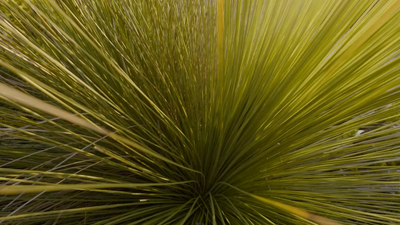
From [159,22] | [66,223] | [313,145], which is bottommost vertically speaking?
[66,223]

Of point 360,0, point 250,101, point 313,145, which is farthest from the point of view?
point 313,145

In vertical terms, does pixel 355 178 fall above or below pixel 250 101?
below

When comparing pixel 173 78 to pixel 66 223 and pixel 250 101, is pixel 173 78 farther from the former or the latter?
pixel 66 223

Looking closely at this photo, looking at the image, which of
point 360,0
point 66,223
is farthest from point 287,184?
point 66,223

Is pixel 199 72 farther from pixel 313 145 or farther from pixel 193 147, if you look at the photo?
pixel 313 145

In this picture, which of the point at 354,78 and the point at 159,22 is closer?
the point at 354,78

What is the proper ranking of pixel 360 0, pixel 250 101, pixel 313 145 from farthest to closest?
pixel 313 145, pixel 250 101, pixel 360 0

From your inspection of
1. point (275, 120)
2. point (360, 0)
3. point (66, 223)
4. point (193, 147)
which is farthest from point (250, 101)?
point (66, 223)
